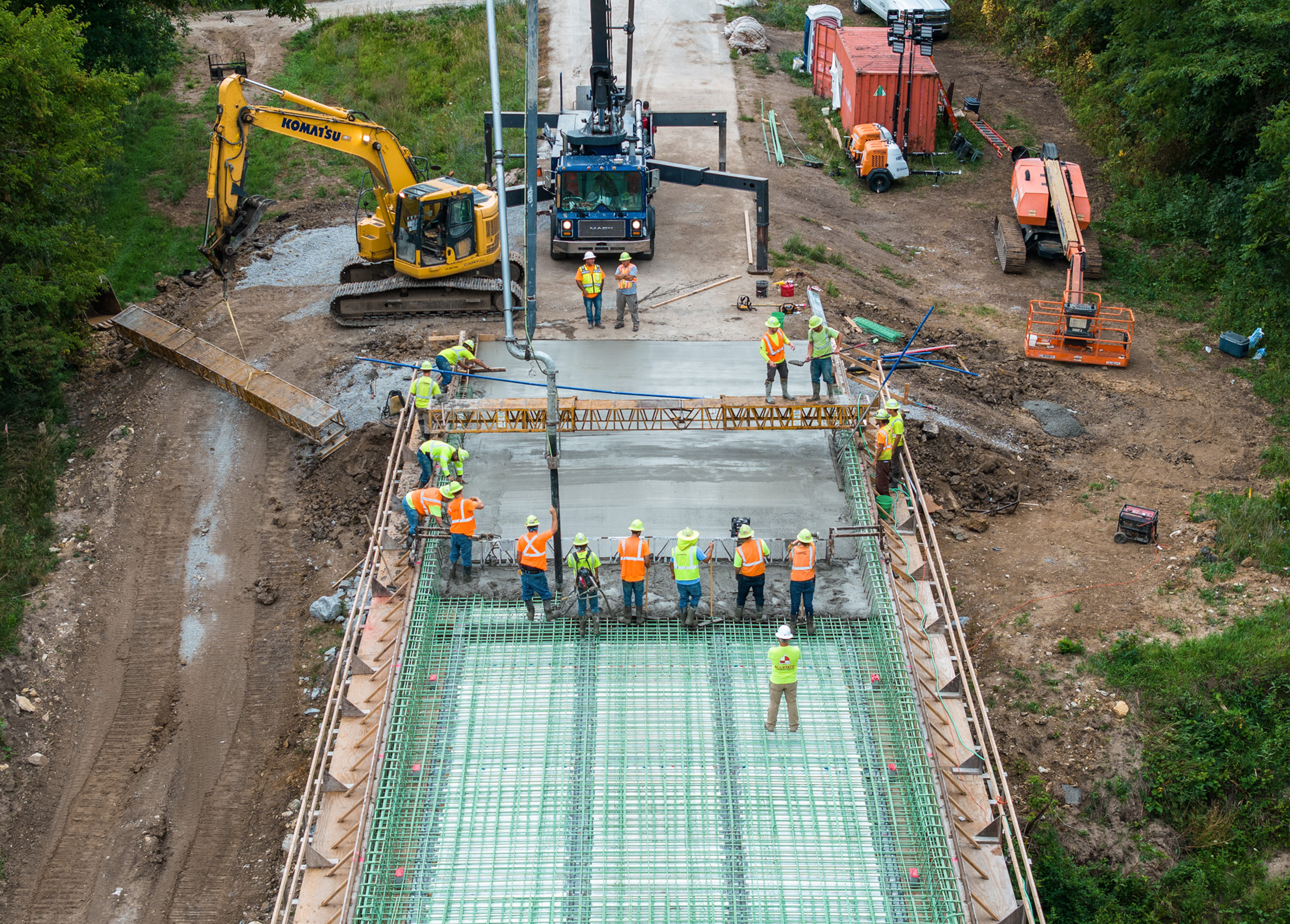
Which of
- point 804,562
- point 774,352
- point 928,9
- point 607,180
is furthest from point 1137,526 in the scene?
point 928,9

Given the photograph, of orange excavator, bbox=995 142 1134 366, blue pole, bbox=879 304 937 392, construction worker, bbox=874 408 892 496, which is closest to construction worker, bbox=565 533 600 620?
construction worker, bbox=874 408 892 496

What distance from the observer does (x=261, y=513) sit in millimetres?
20969

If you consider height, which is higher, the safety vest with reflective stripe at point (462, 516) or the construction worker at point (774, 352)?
the construction worker at point (774, 352)

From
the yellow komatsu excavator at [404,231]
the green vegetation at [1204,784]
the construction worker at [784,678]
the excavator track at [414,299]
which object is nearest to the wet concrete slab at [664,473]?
the excavator track at [414,299]

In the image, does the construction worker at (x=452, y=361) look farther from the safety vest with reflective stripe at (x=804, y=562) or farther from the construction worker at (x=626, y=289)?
the safety vest with reflective stripe at (x=804, y=562)

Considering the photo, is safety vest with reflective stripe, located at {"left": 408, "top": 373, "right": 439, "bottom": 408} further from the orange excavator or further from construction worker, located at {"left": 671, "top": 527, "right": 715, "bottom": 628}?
the orange excavator

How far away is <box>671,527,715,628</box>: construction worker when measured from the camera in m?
15.2

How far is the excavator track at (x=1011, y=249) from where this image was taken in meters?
30.1

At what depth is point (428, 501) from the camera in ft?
54.3

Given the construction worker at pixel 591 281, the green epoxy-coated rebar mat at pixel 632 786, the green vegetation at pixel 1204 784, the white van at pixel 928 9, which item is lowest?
the green vegetation at pixel 1204 784

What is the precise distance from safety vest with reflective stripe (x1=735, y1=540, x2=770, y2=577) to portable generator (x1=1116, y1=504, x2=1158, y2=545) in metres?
8.34

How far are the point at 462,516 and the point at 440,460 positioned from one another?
1.41m

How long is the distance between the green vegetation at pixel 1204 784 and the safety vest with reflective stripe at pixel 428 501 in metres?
9.53

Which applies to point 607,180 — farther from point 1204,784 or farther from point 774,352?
point 1204,784
